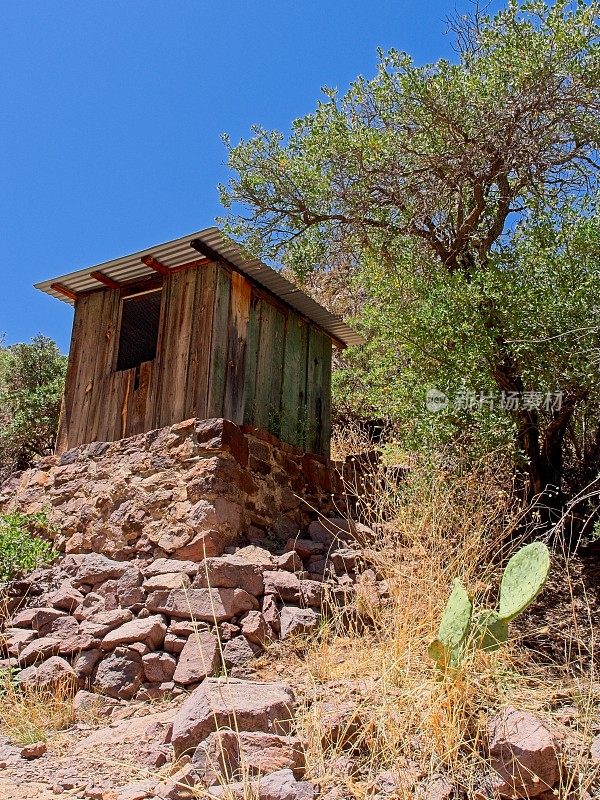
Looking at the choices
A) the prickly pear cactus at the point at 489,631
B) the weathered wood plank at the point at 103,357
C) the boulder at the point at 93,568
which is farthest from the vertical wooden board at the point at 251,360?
the prickly pear cactus at the point at 489,631

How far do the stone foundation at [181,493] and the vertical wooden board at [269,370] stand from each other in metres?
0.50

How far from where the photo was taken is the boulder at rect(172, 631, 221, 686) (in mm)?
5672

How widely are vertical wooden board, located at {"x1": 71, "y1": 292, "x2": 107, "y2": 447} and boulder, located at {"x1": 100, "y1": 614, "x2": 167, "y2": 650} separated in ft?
9.72

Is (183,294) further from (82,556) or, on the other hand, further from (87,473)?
(82,556)

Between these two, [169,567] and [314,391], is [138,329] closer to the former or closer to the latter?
[314,391]

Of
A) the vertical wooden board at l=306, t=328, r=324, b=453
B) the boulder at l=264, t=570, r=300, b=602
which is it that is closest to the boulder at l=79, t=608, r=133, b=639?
the boulder at l=264, t=570, r=300, b=602

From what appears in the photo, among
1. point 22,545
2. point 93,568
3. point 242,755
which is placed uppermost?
point 22,545

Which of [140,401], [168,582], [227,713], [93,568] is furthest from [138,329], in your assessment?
[227,713]

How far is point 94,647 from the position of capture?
616 cm

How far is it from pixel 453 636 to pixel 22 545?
4.75 metres

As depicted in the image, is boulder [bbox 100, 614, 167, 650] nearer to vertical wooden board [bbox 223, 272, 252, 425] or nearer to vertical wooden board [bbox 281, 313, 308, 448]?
vertical wooden board [bbox 223, 272, 252, 425]

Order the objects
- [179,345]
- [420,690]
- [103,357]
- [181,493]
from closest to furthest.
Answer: [420,690], [181,493], [179,345], [103,357]

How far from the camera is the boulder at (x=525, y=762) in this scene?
3.94 m

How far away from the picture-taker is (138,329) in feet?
30.2
